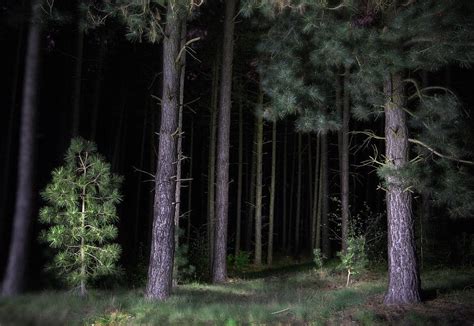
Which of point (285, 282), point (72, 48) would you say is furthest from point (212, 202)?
point (72, 48)

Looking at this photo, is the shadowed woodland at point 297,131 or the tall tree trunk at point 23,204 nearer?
the shadowed woodland at point 297,131

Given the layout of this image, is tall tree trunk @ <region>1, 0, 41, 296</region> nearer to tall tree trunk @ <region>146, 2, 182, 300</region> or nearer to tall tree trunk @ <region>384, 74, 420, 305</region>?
tall tree trunk @ <region>146, 2, 182, 300</region>

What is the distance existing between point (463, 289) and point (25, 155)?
9315 millimetres

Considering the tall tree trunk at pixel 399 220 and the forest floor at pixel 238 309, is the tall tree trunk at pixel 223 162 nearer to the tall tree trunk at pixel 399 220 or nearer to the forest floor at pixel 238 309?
the forest floor at pixel 238 309

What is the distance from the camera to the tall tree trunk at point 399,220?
8453mm

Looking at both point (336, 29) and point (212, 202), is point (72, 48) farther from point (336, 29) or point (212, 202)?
point (336, 29)

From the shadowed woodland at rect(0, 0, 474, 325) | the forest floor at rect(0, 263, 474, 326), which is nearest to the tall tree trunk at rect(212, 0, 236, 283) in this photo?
the shadowed woodland at rect(0, 0, 474, 325)

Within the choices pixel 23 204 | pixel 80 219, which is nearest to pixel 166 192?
pixel 80 219

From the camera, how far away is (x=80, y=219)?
9.05m

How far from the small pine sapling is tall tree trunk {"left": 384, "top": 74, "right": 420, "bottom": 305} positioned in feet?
16.9

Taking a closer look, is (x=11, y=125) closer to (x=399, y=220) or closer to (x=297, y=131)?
(x=297, y=131)

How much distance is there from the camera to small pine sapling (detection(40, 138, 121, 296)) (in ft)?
29.3

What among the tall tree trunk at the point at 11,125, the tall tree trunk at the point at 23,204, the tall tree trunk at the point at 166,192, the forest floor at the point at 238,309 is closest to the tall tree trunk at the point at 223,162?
the forest floor at the point at 238,309

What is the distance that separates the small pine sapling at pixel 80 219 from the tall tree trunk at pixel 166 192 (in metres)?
0.80
